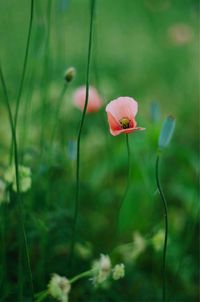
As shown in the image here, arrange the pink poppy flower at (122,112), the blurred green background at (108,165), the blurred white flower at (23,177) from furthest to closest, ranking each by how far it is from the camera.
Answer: the blurred green background at (108,165) → the blurred white flower at (23,177) → the pink poppy flower at (122,112)

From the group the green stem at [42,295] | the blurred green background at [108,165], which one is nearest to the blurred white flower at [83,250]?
the blurred green background at [108,165]

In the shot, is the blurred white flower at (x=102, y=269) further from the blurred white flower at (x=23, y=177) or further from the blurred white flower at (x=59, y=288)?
the blurred white flower at (x=23, y=177)

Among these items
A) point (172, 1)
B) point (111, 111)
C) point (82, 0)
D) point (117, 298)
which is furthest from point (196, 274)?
point (82, 0)

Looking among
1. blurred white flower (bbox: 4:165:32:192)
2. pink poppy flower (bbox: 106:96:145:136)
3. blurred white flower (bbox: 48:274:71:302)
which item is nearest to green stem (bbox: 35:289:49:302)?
blurred white flower (bbox: 48:274:71:302)

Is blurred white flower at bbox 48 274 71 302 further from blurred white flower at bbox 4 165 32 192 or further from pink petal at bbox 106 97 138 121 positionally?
pink petal at bbox 106 97 138 121

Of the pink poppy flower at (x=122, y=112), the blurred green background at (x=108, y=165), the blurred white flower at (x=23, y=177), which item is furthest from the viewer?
the blurred green background at (x=108, y=165)

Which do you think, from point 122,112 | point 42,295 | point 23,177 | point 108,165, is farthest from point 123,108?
point 108,165
